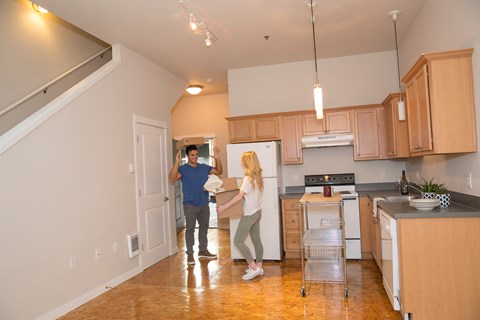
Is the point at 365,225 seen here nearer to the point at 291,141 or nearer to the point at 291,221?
the point at 291,221

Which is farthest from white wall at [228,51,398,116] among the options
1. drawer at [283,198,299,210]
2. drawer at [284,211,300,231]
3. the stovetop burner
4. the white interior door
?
drawer at [284,211,300,231]

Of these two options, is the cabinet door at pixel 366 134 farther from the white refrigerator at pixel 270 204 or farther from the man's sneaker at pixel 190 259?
the man's sneaker at pixel 190 259

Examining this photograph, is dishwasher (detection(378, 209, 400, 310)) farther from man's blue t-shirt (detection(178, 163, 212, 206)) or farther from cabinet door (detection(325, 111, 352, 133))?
man's blue t-shirt (detection(178, 163, 212, 206))

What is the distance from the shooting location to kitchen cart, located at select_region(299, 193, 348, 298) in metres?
3.54

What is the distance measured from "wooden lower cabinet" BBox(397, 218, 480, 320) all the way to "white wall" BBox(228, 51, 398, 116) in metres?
3.14

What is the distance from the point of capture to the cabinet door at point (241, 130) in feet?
17.7

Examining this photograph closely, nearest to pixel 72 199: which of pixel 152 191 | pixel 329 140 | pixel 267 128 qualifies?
pixel 152 191

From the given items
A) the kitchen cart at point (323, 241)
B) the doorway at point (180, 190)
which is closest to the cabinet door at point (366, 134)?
the kitchen cart at point (323, 241)

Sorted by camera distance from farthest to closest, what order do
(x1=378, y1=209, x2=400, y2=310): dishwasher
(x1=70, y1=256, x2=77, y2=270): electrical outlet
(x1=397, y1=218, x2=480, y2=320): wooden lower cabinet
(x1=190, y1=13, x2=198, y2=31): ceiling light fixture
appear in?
(x1=70, y1=256, x2=77, y2=270): electrical outlet → (x1=190, y1=13, x2=198, y2=31): ceiling light fixture → (x1=378, y1=209, x2=400, y2=310): dishwasher → (x1=397, y1=218, x2=480, y2=320): wooden lower cabinet

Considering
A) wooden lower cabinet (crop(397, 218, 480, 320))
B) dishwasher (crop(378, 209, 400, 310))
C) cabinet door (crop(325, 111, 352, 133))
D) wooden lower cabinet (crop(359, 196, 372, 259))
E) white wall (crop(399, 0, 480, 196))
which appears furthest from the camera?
cabinet door (crop(325, 111, 352, 133))

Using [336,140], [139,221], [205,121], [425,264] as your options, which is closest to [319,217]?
[336,140]

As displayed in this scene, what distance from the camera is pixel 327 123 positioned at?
16.9 ft

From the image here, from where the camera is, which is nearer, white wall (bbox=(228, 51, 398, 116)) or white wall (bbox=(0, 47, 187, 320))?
white wall (bbox=(0, 47, 187, 320))

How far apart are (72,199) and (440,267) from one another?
11.1ft
